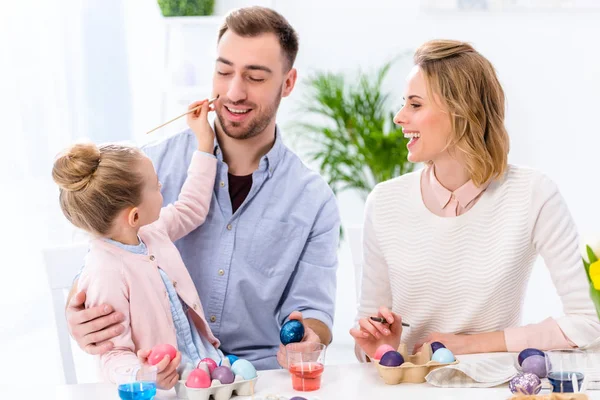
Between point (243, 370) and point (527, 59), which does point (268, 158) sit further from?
point (527, 59)

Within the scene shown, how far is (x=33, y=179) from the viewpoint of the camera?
3828 millimetres

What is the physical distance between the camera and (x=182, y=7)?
4.40 m

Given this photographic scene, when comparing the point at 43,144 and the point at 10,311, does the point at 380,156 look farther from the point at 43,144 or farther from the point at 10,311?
the point at 10,311

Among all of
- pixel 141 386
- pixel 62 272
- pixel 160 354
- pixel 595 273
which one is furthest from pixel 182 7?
pixel 595 273

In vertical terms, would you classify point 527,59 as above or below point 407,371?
above

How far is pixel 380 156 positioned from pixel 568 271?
7.73ft

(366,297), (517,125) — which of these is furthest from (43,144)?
(517,125)

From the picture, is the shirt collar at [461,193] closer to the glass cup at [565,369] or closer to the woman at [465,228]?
the woman at [465,228]

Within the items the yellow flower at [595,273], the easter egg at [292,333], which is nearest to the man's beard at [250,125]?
the easter egg at [292,333]

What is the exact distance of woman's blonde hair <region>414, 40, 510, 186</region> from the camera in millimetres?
2070

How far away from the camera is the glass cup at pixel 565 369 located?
160 centimetres

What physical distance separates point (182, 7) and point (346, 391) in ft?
10.3

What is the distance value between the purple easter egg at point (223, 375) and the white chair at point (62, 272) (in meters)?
0.74

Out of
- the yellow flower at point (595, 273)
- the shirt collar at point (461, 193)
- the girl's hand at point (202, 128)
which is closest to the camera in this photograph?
the yellow flower at point (595, 273)
